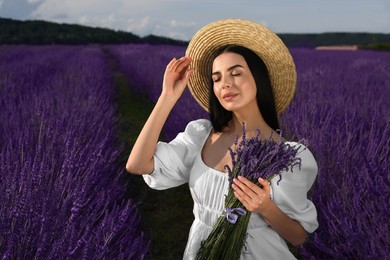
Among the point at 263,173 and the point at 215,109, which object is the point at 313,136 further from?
the point at 263,173

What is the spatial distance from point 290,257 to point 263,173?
0.40 metres

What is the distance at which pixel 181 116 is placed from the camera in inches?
151

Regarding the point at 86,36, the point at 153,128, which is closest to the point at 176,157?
the point at 153,128

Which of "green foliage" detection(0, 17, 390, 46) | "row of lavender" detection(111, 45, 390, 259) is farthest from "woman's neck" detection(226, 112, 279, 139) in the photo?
"green foliage" detection(0, 17, 390, 46)

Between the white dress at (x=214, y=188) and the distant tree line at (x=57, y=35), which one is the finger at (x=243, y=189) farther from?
the distant tree line at (x=57, y=35)

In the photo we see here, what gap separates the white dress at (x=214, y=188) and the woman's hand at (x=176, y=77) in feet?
0.56

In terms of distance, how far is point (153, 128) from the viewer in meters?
1.44

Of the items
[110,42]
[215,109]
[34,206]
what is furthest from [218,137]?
[110,42]

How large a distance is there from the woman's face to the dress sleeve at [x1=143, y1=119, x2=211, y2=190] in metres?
0.19

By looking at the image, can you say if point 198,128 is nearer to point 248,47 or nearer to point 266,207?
point 248,47

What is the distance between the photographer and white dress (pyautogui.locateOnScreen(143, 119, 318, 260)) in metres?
1.32

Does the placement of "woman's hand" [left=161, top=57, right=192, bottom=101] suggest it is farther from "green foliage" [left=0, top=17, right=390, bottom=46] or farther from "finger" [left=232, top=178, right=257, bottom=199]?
"green foliage" [left=0, top=17, right=390, bottom=46]

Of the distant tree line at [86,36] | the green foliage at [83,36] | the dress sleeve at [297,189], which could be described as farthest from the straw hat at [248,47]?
Answer: the green foliage at [83,36]

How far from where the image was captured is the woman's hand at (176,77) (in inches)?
58.7
